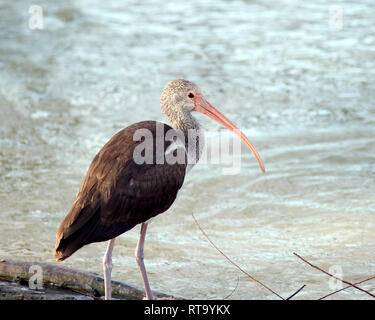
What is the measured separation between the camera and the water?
703 cm

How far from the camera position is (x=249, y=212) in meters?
8.38

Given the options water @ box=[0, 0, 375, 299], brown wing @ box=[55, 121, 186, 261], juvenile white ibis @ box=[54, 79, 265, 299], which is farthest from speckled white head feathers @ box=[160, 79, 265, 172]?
water @ box=[0, 0, 375, 299]

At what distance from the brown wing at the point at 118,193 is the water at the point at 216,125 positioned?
3.53 ft

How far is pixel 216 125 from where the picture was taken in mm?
11266

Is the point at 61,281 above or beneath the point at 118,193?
beneath

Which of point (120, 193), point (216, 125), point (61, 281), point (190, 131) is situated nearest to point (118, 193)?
point (120, 193)

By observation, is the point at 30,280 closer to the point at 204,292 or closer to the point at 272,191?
the point at 204,292

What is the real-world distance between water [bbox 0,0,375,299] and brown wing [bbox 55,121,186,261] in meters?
1.08

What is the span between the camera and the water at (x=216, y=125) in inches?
277

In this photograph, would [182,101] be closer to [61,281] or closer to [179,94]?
[179,94]

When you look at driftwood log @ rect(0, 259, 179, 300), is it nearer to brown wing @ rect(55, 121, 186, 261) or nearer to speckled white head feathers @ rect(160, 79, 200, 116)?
brown wing @ rect(55, 121, 186, 261)

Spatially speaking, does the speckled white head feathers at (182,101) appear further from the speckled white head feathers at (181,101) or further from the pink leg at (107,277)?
the pink leg at (107,277)

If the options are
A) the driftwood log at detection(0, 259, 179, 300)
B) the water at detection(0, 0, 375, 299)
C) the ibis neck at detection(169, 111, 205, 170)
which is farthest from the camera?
the water at detection(0, 0, 375, 299)

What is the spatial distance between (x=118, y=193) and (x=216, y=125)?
6126 mm
